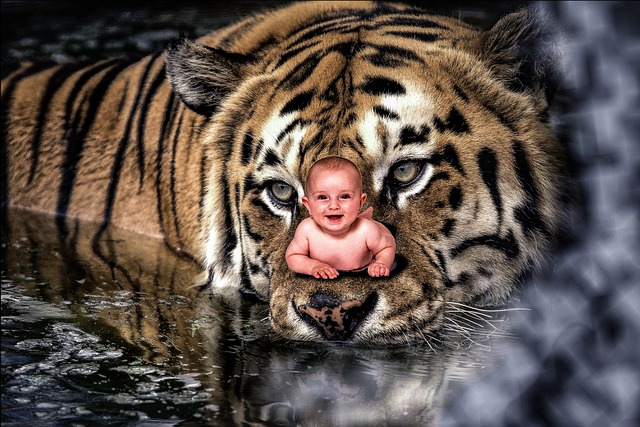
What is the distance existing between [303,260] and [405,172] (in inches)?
15.0

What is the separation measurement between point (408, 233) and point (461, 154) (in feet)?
0.95

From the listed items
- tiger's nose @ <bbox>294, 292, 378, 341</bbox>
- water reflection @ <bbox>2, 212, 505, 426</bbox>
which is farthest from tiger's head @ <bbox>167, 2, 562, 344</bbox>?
water reflection @ <bbox>2, 212, 505, 426</bbox>

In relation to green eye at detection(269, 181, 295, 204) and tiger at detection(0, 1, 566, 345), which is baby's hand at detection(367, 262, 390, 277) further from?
green eye at detection(269, 181, 295, 204)

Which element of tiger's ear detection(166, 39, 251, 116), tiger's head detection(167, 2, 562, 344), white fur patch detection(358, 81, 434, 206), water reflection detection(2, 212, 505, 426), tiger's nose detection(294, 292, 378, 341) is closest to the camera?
water reflection detection(2, 212, 505, 426)

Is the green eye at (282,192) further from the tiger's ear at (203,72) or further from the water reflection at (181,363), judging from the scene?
the tiger's ear at (203,72)

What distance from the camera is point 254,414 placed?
80.0 inches

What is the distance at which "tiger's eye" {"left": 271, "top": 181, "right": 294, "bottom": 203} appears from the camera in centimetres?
288

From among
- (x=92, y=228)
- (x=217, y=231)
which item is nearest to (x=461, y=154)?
(x=217, y=231)

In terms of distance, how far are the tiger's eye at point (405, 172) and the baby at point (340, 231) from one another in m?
0.15

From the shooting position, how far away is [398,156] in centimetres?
271

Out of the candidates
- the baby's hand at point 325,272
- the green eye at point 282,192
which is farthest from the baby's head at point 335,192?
the green eye at point 282,192

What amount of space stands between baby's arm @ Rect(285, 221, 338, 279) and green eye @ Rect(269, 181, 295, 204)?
9.1 inches

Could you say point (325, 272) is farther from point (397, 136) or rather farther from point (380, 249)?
point (397, 136)

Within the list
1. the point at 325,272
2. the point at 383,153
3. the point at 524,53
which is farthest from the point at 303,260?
the point at 524,53
